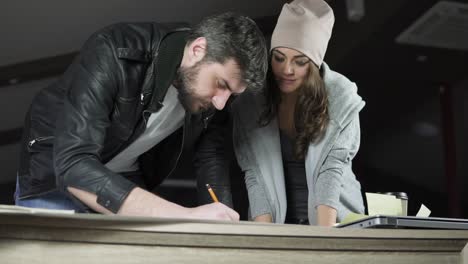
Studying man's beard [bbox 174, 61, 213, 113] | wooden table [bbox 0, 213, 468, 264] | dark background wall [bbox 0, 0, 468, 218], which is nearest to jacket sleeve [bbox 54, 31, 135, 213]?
man's beard [bbox 174, 61, 213, 113]

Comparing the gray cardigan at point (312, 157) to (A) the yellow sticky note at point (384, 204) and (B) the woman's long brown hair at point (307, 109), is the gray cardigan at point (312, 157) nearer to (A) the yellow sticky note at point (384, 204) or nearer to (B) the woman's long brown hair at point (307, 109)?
(B) the woman's long brown hair at point (307, 109)

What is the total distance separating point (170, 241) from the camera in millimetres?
939

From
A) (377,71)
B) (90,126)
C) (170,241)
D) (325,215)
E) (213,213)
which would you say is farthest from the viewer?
(377,71)

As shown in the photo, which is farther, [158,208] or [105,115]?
[105,115]

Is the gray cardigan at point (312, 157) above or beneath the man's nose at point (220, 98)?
beneath

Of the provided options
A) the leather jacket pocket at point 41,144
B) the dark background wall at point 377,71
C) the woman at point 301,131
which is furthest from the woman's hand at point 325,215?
the dark background wall at point 377,71

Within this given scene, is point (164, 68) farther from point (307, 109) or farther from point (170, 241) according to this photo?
point (170, 241)

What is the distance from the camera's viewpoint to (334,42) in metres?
4.55

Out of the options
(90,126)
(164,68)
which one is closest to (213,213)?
(90,126)

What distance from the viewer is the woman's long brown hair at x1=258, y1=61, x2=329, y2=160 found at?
178 centimetres

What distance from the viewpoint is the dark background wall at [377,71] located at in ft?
12.6

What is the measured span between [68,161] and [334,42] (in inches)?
138

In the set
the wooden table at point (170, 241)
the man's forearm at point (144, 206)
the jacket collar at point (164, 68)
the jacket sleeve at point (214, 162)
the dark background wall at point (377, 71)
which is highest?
the jacket collar at point (164, 68)

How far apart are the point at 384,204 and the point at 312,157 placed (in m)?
0.29
